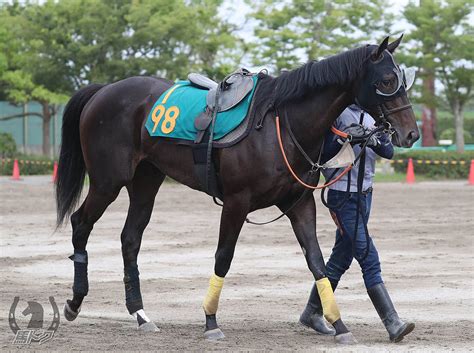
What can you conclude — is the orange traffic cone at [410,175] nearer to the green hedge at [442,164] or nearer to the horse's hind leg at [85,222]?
the green hedge at [442,164]

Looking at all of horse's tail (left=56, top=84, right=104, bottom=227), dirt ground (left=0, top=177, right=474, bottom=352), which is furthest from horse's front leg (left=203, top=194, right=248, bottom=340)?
horse's tail (left=56, top=84, right=104, bottom=227)

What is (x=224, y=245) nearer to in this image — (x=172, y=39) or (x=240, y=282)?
(x=240, y=282)

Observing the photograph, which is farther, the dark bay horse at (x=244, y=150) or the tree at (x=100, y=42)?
the tree at (x=100, y=42)

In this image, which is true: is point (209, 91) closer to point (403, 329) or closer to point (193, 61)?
point (403, 329)

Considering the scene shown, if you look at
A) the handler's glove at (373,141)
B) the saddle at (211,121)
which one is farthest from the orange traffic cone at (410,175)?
the handler's glove at (373,141)

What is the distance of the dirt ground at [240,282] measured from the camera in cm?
686

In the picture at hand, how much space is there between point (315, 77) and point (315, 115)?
0.88 ft

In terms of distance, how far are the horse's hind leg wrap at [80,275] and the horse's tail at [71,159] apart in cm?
64

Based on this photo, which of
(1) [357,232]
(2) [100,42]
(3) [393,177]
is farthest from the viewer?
(2) [100,42]

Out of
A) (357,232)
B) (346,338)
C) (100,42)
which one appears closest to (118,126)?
(357,232)

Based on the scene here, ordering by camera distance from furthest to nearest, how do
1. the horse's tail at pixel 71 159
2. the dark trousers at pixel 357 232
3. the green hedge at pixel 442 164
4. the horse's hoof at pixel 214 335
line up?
1. the green hedge at pixel 442 164
2. the horse's tail at pixel 71 159
3. the dark trousers at pixel 357 232
4. the horse's hoof at pixel 214 335

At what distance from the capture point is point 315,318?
24.0 ft

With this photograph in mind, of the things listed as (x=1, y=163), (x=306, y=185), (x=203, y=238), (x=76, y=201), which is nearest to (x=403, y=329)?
(x=306, y=185)

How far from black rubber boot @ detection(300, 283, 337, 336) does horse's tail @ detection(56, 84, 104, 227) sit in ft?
7.71
